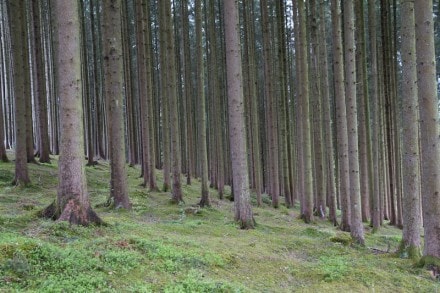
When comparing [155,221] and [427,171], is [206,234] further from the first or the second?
[427,171]

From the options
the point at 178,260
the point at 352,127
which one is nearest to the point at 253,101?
the point at 352,127

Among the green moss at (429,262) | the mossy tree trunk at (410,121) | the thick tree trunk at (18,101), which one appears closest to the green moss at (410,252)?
the mossy tree trunk at (410,121)

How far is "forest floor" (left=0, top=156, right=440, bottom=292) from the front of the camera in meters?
4.41

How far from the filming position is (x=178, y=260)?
219 inches

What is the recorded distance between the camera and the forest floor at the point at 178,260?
4414 millimetres

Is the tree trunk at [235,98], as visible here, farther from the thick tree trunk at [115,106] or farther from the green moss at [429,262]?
the green moss at [429,262]

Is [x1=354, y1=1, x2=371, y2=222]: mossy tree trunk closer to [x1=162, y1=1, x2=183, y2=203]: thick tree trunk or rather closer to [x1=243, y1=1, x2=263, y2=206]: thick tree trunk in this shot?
[x1=243, y1=1, x2=263, y2=206]: thick tree trunk

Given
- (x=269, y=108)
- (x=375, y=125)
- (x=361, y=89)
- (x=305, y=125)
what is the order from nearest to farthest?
1. (x=305, y=125)
2. (x=361, y=89)
3. (x=375, y=125)
4. (x=269, y=108)

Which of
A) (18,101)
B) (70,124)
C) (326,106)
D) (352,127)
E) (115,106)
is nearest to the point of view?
(70,124)

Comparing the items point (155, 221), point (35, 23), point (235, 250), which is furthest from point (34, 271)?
point (35, 23)

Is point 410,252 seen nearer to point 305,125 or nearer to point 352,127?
point 352,127

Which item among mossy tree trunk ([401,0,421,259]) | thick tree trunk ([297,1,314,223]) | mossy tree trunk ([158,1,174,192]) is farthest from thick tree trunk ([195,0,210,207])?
mossy tree trunk ([401,0,421,259])

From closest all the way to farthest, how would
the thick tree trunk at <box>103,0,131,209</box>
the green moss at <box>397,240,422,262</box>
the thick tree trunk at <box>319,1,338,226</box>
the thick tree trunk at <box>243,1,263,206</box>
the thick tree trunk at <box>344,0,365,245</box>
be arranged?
the green moss at <box>397,240,422,262</box>, the thick tree trunk at <box>344,0,365,245</box>, the thick tree trunk at <box>103,0,131,209</box>, the thick tree trunk at <box>319,1,338,226</box>, the thick tree trunk at <box>243,1,263,206</box>

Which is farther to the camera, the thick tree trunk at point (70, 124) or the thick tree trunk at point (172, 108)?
the thick tree trunk at point (172, 108)
